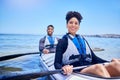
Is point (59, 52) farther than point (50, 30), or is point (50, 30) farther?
point (50, 30)

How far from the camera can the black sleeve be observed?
4.70ft

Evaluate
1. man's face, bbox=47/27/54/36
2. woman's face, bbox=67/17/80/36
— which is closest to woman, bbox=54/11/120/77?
woman's face, bbox=67/17/80/36

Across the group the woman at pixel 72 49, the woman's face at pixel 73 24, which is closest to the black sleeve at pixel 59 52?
the woman at pixel 72 49

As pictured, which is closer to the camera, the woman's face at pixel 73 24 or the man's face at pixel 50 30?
the woman's face at pixel 73 24

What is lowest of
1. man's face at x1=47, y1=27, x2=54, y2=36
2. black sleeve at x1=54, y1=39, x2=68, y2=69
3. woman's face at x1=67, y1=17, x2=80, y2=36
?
black sleeve at x1=54, y1=39, x2=68, y2=69

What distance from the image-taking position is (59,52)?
146 centimetres

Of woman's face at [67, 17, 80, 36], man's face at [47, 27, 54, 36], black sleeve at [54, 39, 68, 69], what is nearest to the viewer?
black sleeve at [54, 39, 68, 69]

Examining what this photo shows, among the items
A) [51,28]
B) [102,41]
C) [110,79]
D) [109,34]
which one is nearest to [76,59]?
[110,79]

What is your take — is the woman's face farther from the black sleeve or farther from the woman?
the black sleeve

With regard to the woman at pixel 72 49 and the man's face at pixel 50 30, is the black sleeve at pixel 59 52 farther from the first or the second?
the man's face at pixel 50 30

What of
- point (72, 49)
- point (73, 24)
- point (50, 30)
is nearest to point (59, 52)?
point (72, 49)

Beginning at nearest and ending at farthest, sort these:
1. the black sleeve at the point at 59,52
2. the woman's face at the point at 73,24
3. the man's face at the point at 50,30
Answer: the black sleeve at the point at 59,52
the woman's face at the point at 73,24
the man's face at the point at 50,30

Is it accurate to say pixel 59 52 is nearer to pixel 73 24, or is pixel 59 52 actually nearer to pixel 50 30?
pixel 73 24

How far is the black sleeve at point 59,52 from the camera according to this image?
1433 millimetres
